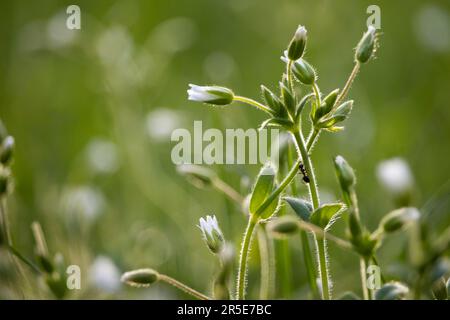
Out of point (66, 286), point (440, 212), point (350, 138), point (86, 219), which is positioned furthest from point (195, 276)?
point (350, 138)

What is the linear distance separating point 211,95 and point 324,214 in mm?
233

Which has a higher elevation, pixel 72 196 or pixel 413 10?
pixel 413 10

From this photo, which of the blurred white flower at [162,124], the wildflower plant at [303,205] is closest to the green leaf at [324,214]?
the wildflower plant at [303,205]

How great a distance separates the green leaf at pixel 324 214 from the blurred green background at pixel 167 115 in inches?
8.6

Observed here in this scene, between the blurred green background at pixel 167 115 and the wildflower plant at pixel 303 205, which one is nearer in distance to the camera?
the wildflower plant at pixel 303 205

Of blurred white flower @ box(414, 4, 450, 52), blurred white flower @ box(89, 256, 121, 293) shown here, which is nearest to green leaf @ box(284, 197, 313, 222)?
blurred white flower @ box(89, 256, 121, 293)

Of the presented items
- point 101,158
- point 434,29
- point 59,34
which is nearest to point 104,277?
point 101,158

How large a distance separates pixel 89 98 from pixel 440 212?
1256 millimetres

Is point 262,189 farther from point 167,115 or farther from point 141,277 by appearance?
point 167,115

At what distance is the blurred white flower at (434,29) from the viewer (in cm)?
201

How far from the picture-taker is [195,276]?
139cm

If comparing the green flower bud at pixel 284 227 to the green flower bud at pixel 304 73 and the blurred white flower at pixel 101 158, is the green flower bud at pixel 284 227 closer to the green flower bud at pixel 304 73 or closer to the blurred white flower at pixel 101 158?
the green flower bud at pixel 304 73

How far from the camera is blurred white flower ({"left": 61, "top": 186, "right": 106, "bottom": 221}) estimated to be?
4.55 feet
